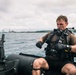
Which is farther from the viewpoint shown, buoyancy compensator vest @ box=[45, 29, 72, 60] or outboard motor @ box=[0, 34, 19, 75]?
outboard motor @ box=[0, 34, 19, 75]

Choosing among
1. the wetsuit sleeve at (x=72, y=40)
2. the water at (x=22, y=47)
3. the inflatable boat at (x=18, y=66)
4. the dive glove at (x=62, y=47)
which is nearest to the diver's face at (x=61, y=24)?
the wetsuit sleeve at (x=72, y=40)

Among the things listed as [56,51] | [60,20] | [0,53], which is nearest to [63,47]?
[56,51]

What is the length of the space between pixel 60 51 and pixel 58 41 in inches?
9.2

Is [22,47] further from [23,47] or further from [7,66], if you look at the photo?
[7,66]

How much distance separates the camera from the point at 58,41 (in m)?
5.46

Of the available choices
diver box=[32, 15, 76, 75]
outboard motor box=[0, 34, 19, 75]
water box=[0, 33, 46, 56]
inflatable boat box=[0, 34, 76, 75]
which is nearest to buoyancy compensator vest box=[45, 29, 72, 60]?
diver box=[32, 15, 76, 75]

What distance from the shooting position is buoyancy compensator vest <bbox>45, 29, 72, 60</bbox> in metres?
5.36

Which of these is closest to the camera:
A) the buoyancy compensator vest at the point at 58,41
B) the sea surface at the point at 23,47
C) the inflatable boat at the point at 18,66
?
the buoyancy compensator vest at the point at 58,41

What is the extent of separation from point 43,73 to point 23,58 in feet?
2.51

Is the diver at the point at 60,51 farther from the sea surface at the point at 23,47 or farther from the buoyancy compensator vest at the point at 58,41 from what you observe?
the sea surface at the point at 23,47

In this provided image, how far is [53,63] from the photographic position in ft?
18.2

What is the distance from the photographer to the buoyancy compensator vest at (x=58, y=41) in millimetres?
5356

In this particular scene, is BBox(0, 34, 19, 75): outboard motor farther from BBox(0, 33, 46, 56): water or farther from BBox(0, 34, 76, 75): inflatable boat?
BBox(0, 33, 46, 56): water

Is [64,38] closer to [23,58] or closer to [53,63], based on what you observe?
[53,63]
